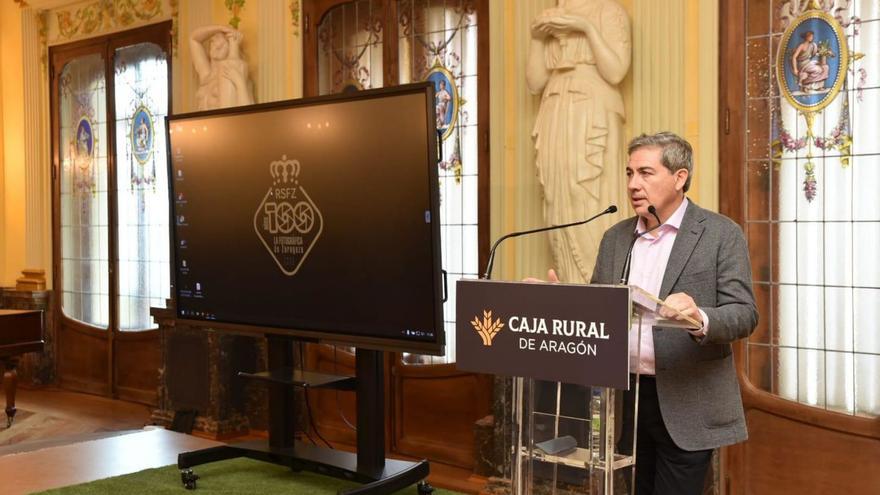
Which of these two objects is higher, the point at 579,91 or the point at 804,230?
the point at 579,91

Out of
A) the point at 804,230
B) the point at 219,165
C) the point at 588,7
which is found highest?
the point at 588,7

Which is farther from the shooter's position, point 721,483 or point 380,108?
point 721,483

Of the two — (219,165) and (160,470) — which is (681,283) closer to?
(219,165)

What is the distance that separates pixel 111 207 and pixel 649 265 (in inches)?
227

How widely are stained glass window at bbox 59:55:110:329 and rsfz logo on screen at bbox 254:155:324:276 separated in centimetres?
400

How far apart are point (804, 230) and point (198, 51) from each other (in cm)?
398

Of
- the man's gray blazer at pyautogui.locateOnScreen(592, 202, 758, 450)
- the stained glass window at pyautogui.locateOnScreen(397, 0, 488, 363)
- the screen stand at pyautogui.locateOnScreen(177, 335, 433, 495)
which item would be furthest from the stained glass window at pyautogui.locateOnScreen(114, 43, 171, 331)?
the man's gray blazer at pyautogui.locateOnScreen(592, 202, 758, 450)

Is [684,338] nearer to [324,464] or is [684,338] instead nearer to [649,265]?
[649,265]

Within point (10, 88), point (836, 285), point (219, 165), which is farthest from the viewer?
point (10, 88)

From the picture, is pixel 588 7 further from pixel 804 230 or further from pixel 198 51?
pixel 198 51

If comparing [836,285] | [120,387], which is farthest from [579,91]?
[120,387]

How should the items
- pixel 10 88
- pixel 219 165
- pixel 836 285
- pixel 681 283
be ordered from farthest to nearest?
pixel 10 88, pixel 219 165, pixel 836 285, pixel 681 283

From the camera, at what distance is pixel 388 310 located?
11.4ft

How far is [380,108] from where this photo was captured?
3.45 meters
